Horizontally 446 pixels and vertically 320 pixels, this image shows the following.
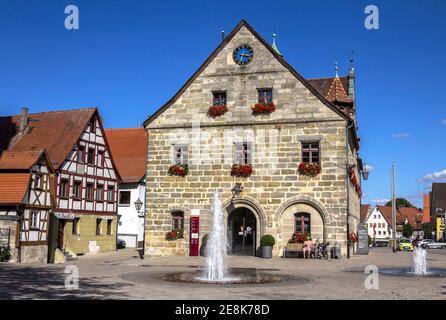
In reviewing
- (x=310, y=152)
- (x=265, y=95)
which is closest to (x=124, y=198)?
(x=265, y=95)

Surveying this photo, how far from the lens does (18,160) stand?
84.5 feet

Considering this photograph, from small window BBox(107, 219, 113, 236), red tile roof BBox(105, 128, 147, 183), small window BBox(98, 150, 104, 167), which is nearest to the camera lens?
small window BBox(98, 150, 104, 167)

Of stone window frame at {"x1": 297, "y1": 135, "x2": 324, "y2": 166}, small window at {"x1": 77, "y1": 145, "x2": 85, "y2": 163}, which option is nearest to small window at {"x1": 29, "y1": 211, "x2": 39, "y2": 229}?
small window at {"x1": 77, "y1": 145, "x2": 85, "y2": 163}

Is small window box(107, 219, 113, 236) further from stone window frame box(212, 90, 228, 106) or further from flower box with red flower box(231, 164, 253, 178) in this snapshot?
stone window frame box(212, 90, 228, 106)

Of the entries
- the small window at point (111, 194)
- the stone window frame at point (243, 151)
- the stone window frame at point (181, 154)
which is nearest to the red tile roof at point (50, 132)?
the small window at point (111, 194)

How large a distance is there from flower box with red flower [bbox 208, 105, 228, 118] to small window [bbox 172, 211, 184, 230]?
5.36 m

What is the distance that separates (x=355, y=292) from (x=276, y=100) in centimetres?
1550

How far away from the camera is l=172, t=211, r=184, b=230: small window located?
27.5m

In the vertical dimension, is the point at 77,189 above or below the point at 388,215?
above

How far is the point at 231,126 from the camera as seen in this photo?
26953 millimetres

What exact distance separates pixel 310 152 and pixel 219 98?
5551mm

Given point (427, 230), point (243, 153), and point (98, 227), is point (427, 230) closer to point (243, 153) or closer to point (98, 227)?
point (98, 227)
